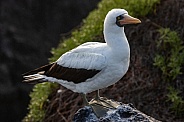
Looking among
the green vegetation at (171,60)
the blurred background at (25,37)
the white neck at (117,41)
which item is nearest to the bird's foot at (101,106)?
the white neck at (117,41)

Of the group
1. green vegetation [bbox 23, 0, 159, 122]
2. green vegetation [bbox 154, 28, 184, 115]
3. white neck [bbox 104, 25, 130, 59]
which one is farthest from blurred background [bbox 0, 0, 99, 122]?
white neck [bbox 104, 25, 130, 59]

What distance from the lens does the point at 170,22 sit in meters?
5.24

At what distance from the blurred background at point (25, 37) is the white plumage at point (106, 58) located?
403cm

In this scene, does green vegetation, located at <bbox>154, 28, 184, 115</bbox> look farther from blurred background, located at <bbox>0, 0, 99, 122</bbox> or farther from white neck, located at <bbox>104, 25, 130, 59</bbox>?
blurred background, located at <bbox>0, 0, 99, 122</bbox>

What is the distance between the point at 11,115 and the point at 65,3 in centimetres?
205

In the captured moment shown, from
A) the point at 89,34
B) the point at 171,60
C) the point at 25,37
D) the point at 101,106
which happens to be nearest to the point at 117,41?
the point at 101,106

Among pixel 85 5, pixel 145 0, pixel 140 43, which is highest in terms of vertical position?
pixel 85 5

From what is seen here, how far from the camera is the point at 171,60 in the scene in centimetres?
491

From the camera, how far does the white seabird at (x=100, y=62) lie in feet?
11.0

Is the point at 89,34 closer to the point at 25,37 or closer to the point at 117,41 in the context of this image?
the point at 117,41

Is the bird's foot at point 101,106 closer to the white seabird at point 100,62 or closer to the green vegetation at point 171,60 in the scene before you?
the white seabird at point 100,62

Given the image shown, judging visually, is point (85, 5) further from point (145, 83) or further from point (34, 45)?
point (145, 83)

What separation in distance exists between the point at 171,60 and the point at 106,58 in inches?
63.5

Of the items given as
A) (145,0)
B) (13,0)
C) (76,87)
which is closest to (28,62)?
(13,0)
